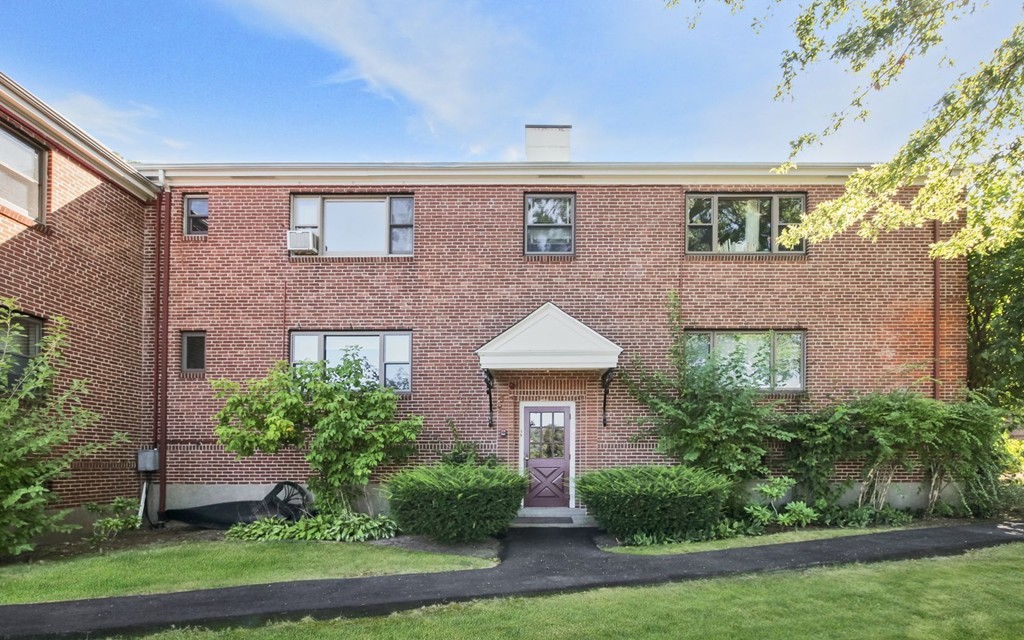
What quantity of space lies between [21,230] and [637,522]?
981cm

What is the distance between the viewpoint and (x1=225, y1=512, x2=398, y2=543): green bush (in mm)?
9805

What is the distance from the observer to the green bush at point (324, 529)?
9.80 meters

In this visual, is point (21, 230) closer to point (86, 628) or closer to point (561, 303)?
point (86, 628)

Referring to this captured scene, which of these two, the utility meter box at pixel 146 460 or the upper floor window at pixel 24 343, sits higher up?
the upper floor window at pixel 24 343

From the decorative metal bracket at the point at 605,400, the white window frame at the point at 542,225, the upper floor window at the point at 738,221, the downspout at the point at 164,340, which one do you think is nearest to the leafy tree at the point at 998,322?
the upper floor window at the point at 738,221

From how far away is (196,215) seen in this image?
39.3 ft

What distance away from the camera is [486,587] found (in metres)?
6.84

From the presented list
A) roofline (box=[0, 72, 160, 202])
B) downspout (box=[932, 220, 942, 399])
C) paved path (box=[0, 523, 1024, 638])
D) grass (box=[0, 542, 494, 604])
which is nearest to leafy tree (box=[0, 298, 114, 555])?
grass (box=[0, 542, 494, 604])

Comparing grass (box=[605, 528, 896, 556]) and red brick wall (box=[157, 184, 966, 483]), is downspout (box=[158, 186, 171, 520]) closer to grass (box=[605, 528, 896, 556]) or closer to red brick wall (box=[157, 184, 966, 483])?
red brick wall (box=[157, 184, 966, 483])

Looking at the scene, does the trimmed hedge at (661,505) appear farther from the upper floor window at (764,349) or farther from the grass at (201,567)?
the upper floor window at (764,349)

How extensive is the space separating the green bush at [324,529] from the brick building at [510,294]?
136 cm

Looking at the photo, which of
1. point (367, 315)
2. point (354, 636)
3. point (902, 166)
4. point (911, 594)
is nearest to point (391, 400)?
point (367, 315)

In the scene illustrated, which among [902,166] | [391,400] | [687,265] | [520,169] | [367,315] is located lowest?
[391,400]

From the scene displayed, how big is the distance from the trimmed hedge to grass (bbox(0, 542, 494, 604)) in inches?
86.1
